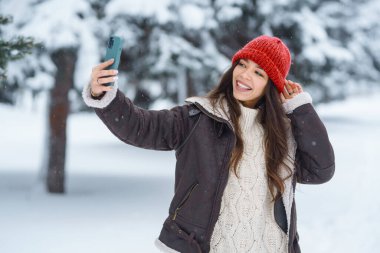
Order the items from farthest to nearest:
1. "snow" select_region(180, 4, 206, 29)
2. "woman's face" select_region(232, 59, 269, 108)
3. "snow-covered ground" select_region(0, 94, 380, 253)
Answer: "snow" select_region(180, 4, 206, 29) < "snow-covered ground" select_region(0, 94, 380, 253) < "woman's face" select_region(232, 59, 269, 108)

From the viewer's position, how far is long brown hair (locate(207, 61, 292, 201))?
94.2 inches

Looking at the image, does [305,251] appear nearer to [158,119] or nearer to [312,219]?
[312,219]

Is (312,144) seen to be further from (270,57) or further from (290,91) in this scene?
(270,57)

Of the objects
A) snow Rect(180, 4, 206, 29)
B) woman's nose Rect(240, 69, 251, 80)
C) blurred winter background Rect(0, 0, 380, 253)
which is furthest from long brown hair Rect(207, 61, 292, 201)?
snow Rect(180, 4, 206, 29)

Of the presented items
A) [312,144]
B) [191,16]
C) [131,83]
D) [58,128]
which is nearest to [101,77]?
[312,144]

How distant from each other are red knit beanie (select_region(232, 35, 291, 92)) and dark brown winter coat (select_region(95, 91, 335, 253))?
32 cm

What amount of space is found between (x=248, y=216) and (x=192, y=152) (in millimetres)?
392

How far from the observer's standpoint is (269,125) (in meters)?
2.51

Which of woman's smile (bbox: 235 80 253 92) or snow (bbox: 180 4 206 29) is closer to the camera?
woman's smile (bbox: 235 80 253 92)

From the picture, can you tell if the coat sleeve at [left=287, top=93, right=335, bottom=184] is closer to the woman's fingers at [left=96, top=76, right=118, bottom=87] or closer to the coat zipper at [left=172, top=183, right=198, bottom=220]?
the coat zipper at [left=172, top=183, right=198, bottom=220]

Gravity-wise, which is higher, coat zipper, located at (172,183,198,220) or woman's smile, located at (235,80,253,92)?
woman's smile, located at (235,80,253,92)

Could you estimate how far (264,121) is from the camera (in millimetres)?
2572

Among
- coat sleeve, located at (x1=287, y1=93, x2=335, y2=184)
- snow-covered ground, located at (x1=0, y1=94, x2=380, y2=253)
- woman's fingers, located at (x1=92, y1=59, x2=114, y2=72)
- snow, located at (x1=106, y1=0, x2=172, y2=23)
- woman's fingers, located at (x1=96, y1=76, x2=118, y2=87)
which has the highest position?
snow, located at (x1=106, y1=0, x2=172, y2=23)

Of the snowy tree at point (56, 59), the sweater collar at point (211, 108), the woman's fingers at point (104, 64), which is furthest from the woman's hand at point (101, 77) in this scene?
the snowy tree at point (56, 59)
